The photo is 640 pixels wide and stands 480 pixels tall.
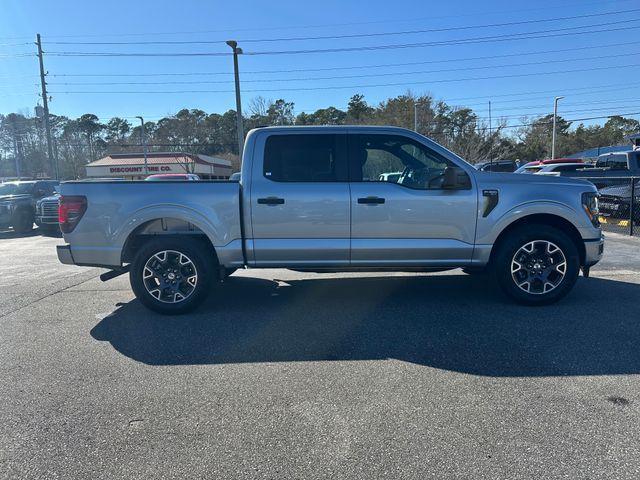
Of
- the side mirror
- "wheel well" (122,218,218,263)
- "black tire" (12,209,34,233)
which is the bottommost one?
"black tire" (12,209,34,233)

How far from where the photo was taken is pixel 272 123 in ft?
135

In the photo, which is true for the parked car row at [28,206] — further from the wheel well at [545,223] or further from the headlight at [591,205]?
the headlight at [591,205]

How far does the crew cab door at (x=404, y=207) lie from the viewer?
522cm

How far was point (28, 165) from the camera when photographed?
8256 cm

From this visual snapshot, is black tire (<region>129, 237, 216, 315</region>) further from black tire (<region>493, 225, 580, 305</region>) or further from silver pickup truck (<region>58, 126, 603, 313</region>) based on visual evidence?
black tire (<region>493, 225, 580, 305</region>)

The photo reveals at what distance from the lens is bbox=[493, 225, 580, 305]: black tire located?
5316 millimetres

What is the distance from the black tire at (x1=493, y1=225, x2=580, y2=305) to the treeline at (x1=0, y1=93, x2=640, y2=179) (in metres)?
23.5

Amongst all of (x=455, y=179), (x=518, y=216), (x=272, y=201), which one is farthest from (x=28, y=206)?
(x=518, y=216)

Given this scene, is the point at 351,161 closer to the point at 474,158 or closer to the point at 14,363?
the point at 14,363

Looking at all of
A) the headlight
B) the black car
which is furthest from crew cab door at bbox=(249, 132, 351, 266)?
→ the black car

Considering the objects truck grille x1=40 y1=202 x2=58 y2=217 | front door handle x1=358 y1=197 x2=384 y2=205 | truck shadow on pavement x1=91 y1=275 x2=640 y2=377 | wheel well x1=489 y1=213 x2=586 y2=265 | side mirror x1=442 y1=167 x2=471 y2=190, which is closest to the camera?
truck shadow on pavement x1=91 y1=275 x2=640 y2=377

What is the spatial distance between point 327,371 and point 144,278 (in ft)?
8.76

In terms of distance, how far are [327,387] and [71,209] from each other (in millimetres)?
3736

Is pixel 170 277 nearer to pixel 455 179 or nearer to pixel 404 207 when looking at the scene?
pixel 404 207
